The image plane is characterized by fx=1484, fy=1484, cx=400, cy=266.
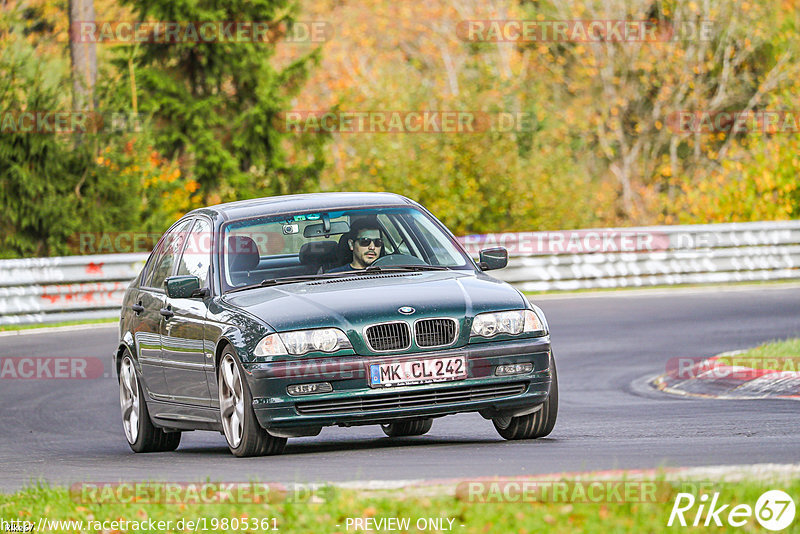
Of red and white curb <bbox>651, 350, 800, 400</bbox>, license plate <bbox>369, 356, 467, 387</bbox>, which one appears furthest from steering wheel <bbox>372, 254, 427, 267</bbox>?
red and white curb <bbox>651, 350, 800, 400</bbox>

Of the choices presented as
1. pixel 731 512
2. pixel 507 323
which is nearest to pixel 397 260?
pixel 507 323

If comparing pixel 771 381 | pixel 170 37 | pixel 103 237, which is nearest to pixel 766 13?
pixel 170 37

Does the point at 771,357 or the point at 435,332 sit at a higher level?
the point at 435,332

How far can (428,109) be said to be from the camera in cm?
3616

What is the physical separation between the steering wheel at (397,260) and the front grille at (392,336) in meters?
1.27

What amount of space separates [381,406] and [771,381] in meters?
5.36

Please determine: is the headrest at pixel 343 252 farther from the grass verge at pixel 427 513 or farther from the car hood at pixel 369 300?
the grass verge at pixel 427 513

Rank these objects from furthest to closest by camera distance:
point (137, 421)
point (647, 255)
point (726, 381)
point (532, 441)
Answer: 1. point (647, 255)
2. point (726, 381)
3. point (137, 421)
4. point (532, 441)

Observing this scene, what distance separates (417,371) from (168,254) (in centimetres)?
308

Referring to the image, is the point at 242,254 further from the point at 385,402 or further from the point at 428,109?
the point at 428,109

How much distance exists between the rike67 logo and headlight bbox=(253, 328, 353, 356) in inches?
124

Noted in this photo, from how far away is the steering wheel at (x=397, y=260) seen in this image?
10023 millimetres

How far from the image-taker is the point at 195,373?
32.3 feet

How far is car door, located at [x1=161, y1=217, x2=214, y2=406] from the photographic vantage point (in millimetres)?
9719
